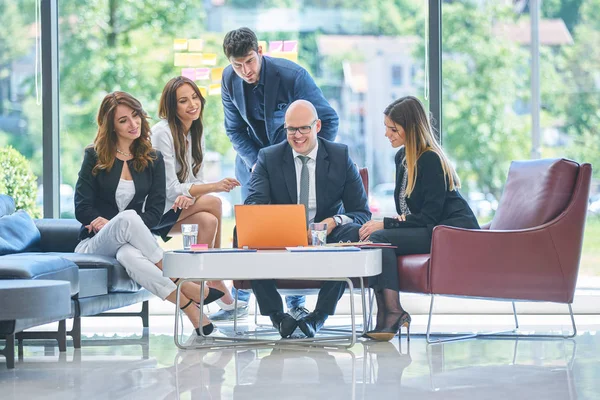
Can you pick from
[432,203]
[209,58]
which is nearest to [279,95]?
[432,203]

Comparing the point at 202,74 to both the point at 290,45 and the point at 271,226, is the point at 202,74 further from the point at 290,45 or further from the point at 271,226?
the point at 271,226

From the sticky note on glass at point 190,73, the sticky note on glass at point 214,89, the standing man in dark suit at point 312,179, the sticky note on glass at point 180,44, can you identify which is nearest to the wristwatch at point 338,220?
the standing man in dark suit at point 312,179

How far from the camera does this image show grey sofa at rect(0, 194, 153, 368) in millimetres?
3881

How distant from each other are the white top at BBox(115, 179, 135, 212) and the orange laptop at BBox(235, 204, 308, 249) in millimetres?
1013

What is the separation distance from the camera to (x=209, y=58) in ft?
21.3

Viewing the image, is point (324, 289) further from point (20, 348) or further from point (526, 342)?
point (20, 348)

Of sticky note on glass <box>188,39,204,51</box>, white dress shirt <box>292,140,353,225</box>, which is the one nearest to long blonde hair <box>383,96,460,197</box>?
white dress shirt <box>292,140,353,225</box>

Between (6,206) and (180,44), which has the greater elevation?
(180,44)

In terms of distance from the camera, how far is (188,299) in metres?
4.50

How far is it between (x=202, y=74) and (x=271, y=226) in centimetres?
254

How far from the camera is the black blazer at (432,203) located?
14.9 ft

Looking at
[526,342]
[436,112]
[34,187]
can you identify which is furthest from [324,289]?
[34,187]

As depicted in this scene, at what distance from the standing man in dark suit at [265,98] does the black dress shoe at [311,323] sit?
59 cm

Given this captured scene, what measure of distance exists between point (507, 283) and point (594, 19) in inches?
127
